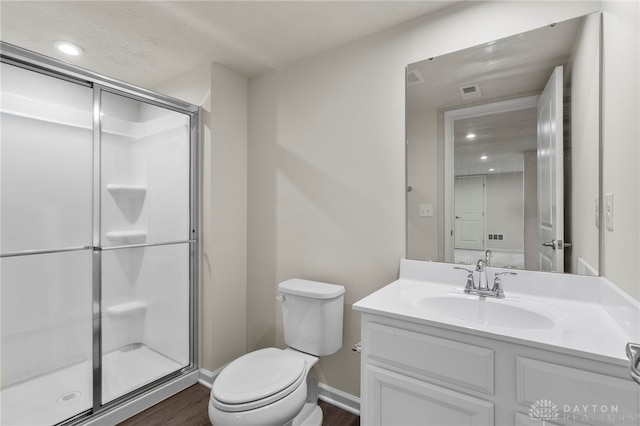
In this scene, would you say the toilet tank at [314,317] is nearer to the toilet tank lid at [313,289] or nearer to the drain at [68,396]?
the toilet tank lid at [313,289]

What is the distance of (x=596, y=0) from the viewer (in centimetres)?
125

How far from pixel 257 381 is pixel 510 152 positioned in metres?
1.60

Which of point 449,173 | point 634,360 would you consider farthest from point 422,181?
point 634,360

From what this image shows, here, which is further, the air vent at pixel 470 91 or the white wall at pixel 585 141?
the air vent at pixel 470 91

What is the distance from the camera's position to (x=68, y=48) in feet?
6.42

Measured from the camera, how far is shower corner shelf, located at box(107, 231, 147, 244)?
1.81m

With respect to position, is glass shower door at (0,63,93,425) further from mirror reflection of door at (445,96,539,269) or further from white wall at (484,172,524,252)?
white wall at (484,172,524,252)

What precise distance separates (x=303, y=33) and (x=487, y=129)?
1176 mm

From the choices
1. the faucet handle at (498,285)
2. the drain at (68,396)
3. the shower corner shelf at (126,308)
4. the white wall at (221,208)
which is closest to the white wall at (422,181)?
the faucet handle at (498,285)

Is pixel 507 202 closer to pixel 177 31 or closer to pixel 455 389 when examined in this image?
pixel 455 389

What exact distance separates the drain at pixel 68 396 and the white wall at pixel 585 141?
2609mm

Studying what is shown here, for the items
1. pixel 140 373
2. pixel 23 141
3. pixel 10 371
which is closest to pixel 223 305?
pixel 140 373
